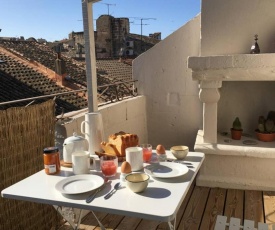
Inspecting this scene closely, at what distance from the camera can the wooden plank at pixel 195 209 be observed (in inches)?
113

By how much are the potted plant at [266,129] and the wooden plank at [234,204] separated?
790 millimetres

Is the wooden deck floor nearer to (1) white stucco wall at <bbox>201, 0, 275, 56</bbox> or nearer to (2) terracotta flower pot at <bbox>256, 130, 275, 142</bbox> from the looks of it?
(2) terracotta flower pot at <bbox>256, 130, 275, 142</bbox>

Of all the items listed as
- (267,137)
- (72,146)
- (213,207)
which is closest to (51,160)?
(72,146)

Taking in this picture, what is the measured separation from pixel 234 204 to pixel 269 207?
14.6 inches

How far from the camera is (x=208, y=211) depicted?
122 inches

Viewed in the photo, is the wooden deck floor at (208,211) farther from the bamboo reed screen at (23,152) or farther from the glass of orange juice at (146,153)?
the glass of orange juice at (146,153)

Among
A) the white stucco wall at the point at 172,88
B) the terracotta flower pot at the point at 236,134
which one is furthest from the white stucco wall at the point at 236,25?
the terracotta flower pot at the point at 236,134

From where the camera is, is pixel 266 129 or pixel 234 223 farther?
pixel 266 129

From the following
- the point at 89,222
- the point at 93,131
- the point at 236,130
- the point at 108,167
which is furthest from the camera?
the point at 236,130

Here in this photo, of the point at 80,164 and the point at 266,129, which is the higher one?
the point at 80,164

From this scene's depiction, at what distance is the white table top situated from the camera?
1.32 m

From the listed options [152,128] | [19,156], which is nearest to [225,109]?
[152,128]

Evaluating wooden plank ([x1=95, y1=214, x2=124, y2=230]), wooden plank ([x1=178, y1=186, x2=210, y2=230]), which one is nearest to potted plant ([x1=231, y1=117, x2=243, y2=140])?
wooden plank ([x1=178, y1=186, x2=210, y2=230])

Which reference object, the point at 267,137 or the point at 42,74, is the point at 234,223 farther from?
the point at 42,74
